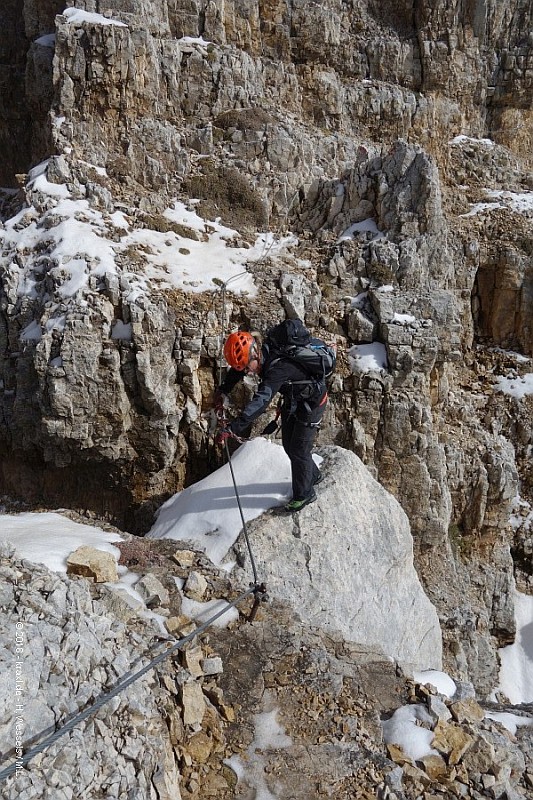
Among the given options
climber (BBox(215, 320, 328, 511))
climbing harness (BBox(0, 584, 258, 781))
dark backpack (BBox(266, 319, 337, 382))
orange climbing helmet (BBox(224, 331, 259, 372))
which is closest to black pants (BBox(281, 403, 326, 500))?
climber (BBox(215, 320, 328, 511))

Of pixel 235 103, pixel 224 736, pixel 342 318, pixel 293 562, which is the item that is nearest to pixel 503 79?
pixel 235 103

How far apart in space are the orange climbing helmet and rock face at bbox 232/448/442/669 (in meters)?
2.19

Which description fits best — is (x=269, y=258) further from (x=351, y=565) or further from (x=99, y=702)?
(x=99, y=702)

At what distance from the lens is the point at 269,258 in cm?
1517

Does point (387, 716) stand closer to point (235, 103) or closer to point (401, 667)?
point (401, 667)

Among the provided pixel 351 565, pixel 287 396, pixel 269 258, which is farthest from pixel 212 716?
pixel 269 258

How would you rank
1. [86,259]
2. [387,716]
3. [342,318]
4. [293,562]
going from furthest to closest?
[342,318], [86,259], [293,562], [387,716]

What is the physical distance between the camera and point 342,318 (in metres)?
14.4

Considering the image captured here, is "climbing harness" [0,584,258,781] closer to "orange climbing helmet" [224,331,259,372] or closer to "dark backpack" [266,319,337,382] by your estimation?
"orange climbing helmet" [224,331,259,372]

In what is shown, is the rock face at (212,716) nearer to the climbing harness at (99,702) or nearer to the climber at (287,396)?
the climbing harness at (99,702)

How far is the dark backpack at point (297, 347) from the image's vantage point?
6242 mm

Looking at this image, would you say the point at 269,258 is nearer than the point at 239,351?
No

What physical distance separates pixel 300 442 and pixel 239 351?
1531 millimetres

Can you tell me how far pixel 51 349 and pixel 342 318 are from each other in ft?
25.8
